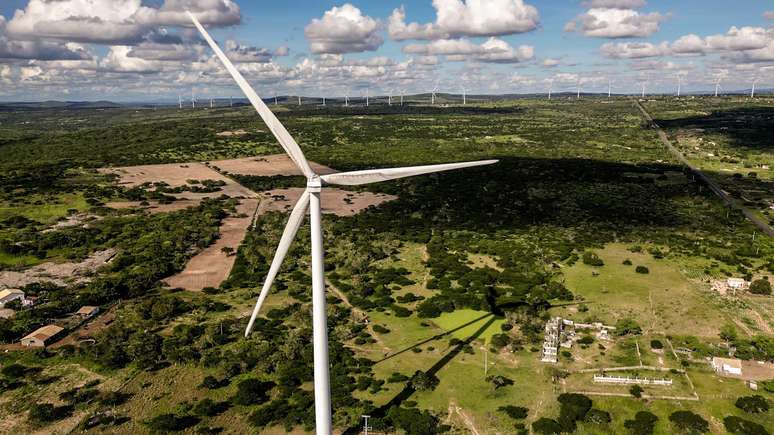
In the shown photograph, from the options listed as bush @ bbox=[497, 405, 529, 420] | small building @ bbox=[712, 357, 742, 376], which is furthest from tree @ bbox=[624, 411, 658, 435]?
small building @ bbox=[712, 357, 742, 376]

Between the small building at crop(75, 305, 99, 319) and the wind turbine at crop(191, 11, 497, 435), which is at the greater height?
the wind turbine at crop(191, 11, 497, 435)

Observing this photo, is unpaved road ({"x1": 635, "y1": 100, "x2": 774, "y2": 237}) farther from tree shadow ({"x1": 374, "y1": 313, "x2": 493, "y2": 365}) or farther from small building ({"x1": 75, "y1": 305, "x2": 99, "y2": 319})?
small building ({"x1": 75, "y1": 305, "x2": 99, "y2": 319})

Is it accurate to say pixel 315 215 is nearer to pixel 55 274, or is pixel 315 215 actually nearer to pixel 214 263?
pixel 214 263

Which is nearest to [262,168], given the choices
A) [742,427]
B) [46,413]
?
[46,413]

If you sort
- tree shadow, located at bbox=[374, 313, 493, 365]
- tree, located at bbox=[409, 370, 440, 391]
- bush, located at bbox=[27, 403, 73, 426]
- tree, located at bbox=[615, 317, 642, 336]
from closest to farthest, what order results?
bush, located at bbox=[27, 403, 73, 426] < tree, located at bbox=[409, 370, 440, 391] < tree shadow, located at bbox=[374, 313, 493, 365] < tree, located at bbox=[615, 317, 642, 336]

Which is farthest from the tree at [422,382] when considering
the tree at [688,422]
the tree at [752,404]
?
the tree at [752,404]

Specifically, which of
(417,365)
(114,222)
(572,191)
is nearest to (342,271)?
(417,365)
